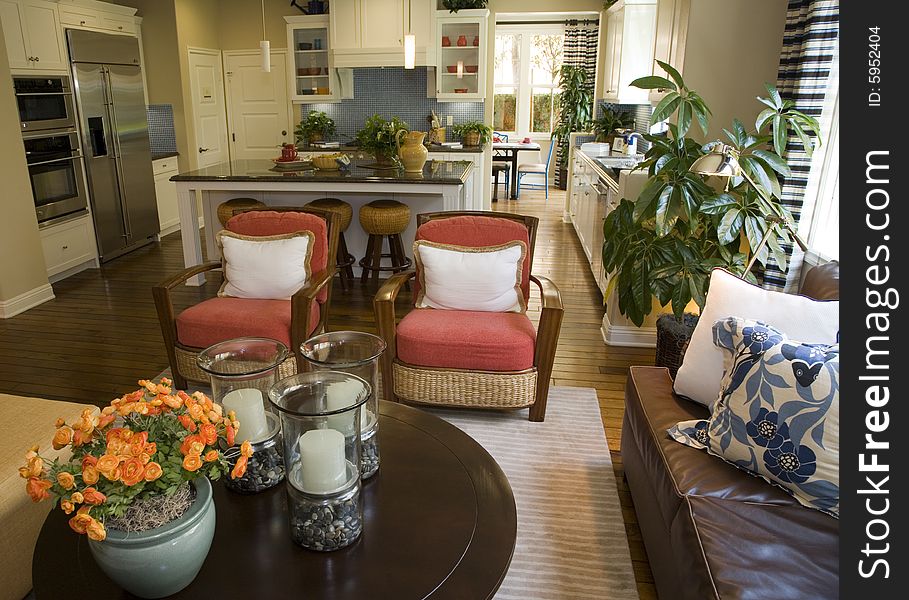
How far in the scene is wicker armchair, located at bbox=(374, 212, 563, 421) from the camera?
8.95 ft

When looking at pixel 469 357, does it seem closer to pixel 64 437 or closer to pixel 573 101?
pixel 64 437

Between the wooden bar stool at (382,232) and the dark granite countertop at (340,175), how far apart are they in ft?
0.81

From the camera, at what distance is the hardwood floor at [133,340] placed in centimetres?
318

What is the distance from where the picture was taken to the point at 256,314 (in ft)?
9.61

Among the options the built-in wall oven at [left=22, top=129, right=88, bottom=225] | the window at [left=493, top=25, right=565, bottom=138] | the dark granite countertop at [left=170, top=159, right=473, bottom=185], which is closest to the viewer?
the dark granite countertop at [left=170, top=159, right=473, bottom=185]

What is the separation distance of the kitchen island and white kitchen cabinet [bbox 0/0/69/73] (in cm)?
143

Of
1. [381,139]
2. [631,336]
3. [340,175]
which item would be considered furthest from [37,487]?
[381,139]

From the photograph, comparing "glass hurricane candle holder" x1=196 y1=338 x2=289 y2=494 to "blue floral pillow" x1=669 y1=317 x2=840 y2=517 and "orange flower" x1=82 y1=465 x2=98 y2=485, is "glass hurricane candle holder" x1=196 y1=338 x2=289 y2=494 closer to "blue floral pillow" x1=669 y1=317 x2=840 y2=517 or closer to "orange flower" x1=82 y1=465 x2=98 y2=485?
"orange flower" x1=82 y1=465 x2=98 y2=485

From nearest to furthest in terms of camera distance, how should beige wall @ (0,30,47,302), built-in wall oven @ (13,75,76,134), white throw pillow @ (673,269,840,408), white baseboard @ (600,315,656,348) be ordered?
1. white throw pillow @ (673,269,840,408)
2. white baseboard @ (600,315,656,348)
3. beige wall @ (0,30,47,302)
4. built-in wall oven @ (13,75,76,134)

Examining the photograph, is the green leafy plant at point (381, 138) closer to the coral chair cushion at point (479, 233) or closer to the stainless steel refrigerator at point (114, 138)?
the coral chair cushion at point (479, 233)

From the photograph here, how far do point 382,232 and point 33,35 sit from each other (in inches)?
124

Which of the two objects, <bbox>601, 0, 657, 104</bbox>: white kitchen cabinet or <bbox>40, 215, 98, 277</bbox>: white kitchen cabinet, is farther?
<bbox>601, 0, 657, 104</bbox>: white kitchen cabinet

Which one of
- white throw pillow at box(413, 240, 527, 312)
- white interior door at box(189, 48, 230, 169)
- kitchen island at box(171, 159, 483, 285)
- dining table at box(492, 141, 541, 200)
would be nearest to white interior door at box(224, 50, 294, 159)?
white interior door at box(189, 48, 230, 169)
